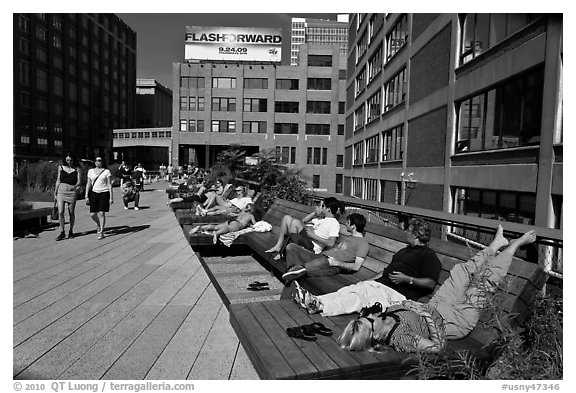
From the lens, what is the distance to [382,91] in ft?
96.1

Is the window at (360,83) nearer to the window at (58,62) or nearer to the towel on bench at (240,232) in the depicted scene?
the towel on bench at (240,232)

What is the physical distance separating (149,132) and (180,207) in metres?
62.9

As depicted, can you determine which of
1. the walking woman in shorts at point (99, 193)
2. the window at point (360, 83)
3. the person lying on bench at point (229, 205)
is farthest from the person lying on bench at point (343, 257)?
the window at point (360, 83)

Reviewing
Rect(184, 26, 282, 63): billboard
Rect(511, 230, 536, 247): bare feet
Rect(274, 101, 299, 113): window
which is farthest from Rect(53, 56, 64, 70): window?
Rect(511, 230, 536, 247): bare feet

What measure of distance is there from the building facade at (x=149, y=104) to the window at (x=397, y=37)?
3222 inches

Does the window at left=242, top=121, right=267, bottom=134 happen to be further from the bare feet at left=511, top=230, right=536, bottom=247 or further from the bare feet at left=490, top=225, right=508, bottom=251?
the bare feet at left=511, top=230, right=536, bottom=247

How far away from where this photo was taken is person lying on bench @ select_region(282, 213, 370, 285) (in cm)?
461

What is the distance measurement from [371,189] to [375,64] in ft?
31.6

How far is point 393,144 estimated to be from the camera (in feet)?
86.2

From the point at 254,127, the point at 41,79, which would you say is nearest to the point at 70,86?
the point at 41,79

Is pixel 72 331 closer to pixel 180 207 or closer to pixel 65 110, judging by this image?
pixel 180 207

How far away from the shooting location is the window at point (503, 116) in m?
11.4

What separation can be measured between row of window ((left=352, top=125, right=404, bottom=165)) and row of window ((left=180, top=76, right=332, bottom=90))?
23.3 metres
